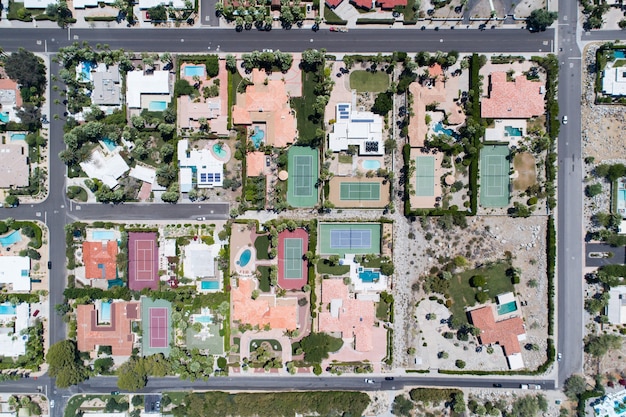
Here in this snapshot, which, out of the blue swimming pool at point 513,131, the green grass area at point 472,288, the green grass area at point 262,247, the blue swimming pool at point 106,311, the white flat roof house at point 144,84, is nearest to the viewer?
the white flat roof house at point 144,84

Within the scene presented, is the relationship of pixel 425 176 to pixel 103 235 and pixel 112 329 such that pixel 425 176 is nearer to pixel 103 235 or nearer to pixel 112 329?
pixel 103 235

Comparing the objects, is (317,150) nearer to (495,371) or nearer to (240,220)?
(240,220)

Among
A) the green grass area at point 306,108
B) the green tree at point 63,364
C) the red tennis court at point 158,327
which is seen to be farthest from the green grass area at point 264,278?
the green tree at point 63,364

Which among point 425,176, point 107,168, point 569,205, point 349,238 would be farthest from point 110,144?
point 569,205

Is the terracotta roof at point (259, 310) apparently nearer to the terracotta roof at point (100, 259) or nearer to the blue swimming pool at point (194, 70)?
the terracotta roof at point (100, 259)

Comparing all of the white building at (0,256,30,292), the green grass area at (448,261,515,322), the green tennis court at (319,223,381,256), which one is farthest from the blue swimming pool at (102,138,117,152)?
the green grass area at (448,261,515,322)

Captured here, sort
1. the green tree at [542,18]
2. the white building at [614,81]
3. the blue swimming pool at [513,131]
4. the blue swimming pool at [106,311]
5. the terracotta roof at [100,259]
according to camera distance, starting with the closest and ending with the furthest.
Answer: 1. the green tree at [542,18]
2. the white building at [614,81]
3. the blue swimming pool at [513,131]
4. the terracotta roof at [100,259]
5. the blue swimming pool at [106,311]

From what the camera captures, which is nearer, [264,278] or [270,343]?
[264,278]
